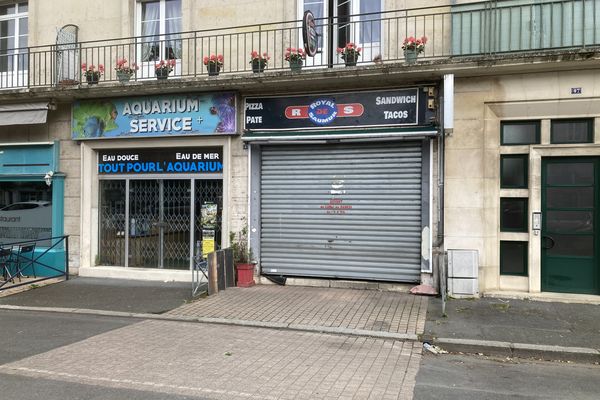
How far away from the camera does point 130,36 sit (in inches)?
463

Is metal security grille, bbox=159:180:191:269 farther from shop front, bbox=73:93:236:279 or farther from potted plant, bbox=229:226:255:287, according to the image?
potted plant, bbox=229:226:255:287

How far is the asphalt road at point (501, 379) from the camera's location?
4.94 m

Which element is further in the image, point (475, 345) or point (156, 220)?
point (156, 220)

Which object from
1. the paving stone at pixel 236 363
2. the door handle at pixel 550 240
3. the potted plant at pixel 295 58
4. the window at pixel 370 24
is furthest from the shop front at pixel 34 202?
the door handle at pixel 550 240

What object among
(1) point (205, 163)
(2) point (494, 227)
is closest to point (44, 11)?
(1) point (205, 163)

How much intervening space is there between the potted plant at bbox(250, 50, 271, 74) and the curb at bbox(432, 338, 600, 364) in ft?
21.2

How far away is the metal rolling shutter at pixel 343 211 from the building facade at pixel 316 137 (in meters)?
0.04

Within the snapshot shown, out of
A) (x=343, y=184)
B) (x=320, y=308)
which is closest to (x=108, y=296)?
(x=320, y=308)

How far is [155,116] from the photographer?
11.1 m

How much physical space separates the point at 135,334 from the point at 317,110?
5.54 metres

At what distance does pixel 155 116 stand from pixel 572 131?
27.4ft

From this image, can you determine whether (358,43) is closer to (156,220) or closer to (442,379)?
(156,220)

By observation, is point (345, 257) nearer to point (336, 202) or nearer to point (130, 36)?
point (336, 202)

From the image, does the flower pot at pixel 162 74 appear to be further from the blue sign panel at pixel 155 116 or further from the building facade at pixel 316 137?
the blue sign panel at pixel 155 116
